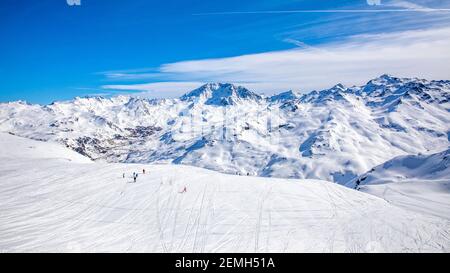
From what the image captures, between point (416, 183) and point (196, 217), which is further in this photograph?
point (416, 183)

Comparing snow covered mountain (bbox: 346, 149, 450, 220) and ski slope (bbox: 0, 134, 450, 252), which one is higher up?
ski slope (bbox: 0, 134, 450, 252)

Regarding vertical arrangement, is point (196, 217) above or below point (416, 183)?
above

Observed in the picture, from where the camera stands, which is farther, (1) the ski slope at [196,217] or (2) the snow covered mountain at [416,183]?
(2) the snow covered mountain at [416,183]

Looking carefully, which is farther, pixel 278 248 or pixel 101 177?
pixel 101 177

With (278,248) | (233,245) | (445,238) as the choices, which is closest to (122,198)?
(233,245)

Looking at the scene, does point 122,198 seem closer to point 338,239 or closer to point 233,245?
point 233,245

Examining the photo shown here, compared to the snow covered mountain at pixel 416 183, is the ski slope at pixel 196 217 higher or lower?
higher

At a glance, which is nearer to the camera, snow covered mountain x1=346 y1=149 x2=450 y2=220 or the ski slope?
the ski slope
